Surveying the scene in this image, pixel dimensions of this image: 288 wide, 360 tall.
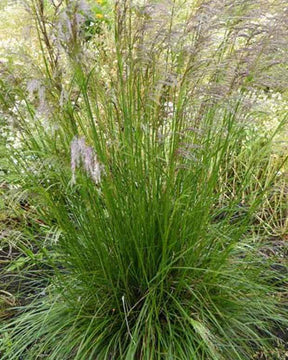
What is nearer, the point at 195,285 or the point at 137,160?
the point at 137,160

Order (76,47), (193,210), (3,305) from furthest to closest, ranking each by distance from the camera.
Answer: (3,305) < (193,210) < (76,47)

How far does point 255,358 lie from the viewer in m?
2.03

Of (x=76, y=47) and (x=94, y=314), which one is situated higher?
(x=76, y=47)

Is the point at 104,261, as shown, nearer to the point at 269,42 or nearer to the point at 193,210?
the point at 193,210

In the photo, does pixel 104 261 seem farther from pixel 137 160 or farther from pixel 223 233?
pixel 223 233

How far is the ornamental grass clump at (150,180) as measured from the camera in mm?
1613

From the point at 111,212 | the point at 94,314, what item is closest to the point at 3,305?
the point at 94,314

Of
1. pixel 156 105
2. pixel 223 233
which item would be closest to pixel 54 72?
pixel 156 105

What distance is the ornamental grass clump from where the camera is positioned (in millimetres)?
1613

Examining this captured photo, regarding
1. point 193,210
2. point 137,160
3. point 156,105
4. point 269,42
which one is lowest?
point 193,210

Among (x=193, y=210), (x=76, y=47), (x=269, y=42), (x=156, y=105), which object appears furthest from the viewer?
(x=193, y=210)

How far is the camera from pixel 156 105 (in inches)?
67.7

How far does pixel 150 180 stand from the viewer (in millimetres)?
1808

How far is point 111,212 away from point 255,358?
104 centimetres
